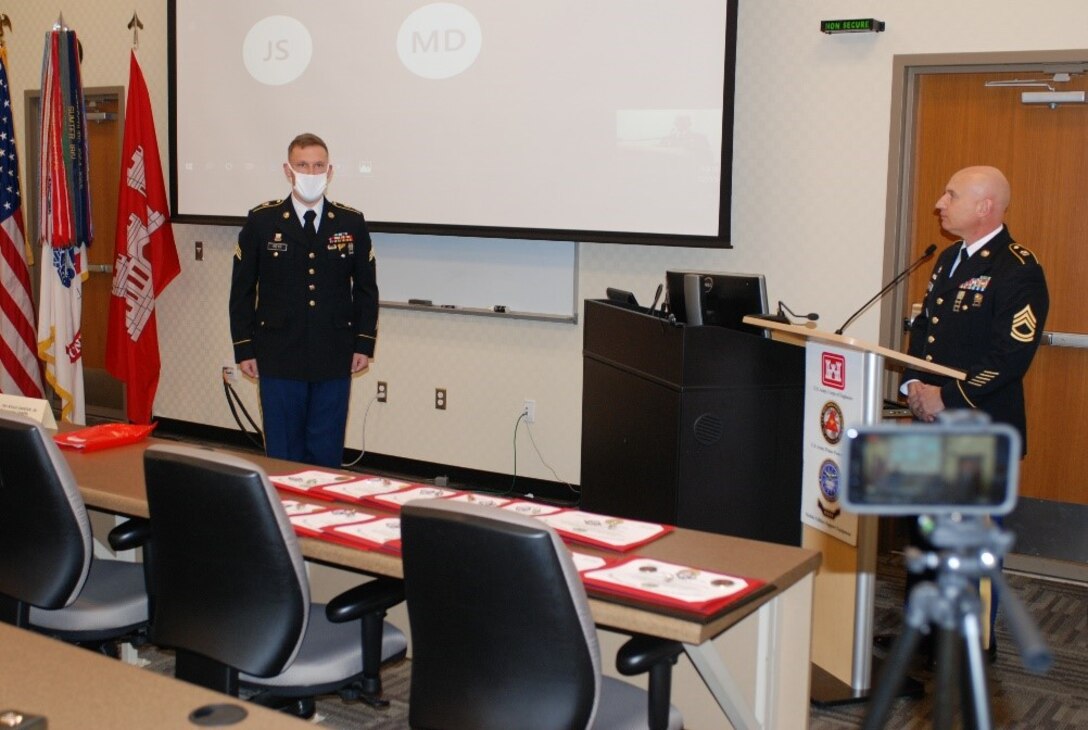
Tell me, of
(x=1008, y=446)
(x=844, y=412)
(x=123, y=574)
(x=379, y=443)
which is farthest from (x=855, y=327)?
(x=1008, y=446)

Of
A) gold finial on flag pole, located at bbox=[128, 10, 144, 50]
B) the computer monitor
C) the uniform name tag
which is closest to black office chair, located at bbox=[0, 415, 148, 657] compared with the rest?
the computer monitor

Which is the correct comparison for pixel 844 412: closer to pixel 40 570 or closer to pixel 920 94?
pixel 40 570

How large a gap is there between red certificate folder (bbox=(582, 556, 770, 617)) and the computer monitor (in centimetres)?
132

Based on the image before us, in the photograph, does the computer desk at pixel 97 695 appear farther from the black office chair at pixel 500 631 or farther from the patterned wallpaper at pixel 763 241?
the patterned wallpaper at pixel 763 241

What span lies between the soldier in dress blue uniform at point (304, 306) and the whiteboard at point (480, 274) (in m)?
1.32

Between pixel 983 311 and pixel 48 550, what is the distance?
2.81 m

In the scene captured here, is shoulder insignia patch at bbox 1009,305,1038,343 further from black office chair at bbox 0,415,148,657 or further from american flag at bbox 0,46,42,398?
american flag at bbox 0,46,42,398

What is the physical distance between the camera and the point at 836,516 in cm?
331

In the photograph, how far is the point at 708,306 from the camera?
352cm

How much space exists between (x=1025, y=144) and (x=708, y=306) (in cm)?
210

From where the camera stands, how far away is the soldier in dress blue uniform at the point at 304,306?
4594mm

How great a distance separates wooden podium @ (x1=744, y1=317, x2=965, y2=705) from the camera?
3082mm

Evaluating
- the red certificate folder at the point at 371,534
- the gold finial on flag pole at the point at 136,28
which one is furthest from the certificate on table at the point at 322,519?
the gold finial on flag pole at the point at 136,28

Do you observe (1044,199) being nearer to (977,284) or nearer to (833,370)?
(977,284)
